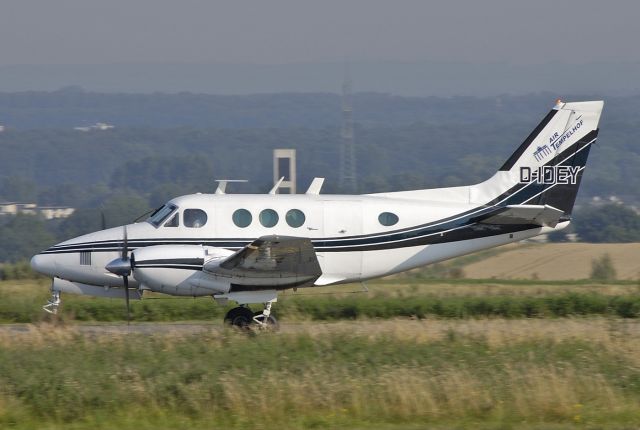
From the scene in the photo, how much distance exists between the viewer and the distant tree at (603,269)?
126ft

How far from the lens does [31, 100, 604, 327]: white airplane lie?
18234mm

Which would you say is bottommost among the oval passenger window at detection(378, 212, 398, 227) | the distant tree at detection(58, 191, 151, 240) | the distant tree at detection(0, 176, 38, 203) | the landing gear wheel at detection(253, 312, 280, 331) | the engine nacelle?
the landing gear wheel at detection(253, 312, 280, 331)

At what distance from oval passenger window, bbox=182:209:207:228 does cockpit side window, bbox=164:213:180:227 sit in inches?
4.3

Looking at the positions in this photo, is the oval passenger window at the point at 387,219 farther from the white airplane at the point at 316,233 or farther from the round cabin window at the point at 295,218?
the round cabin window at the point at 295,218

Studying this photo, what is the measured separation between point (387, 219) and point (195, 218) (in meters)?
3.70

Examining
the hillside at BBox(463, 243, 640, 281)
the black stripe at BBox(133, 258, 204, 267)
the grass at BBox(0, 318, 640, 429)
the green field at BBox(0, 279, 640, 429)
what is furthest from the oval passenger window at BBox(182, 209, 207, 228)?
the hillside at BBox(463, 243, 640, 281)

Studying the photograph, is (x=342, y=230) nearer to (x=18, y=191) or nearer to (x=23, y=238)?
(x=23, y=238)

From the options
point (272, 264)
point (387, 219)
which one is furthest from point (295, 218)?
point (387, 219)

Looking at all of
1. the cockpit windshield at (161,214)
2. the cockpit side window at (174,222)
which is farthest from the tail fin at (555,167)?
the cockpit windshield at (161,214)

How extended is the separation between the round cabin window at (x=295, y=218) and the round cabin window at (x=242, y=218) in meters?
0.72

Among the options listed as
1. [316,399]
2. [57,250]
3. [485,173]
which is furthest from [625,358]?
[485,173]

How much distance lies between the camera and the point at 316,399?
12398 mm

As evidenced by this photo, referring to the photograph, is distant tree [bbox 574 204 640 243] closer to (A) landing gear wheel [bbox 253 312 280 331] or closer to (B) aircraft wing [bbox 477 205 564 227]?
(B) aircraft wing [bbox 477 205 564 227]

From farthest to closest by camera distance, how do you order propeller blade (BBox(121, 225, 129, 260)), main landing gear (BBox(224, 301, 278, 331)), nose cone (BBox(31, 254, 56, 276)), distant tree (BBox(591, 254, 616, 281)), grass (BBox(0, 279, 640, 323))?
1. distant tree (BBox(591, 254, 616, 281))
2. grass (BBox(0, 279, 640, 323))
3. nose cone (BBox(31, 254, 56, 276))
4. propeller blade (BBox(121, 225, 129, 260))
5. main landing gear (BBox(224, 301, 278, 331))
